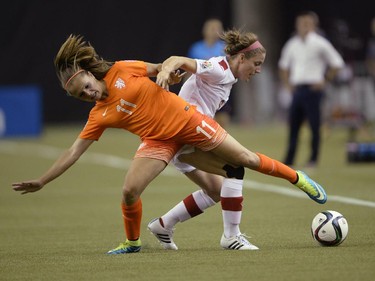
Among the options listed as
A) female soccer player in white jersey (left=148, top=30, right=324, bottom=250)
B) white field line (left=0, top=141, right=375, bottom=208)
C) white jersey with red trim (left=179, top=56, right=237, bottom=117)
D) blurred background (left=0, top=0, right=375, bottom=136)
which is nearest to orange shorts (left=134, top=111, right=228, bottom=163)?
female soccer player in white jersey (left=148, top=30, right=324, bottom=250)

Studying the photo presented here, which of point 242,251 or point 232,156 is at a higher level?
point 232,156

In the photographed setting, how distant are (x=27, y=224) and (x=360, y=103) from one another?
1168 cm

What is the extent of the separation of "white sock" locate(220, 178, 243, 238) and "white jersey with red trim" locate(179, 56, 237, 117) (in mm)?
701

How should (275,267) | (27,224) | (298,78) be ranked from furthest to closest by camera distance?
1. (298,78)
2. (27,224)
3. (275,267)

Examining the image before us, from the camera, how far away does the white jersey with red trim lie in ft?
25.0

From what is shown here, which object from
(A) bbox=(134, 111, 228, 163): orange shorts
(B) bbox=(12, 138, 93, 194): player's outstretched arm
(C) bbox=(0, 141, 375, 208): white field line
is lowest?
(C) bbox=(0, 141, 375, 208): white field line

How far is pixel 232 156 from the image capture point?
7.44m

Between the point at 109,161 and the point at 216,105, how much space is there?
9417mm

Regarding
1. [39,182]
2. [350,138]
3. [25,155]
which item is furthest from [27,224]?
[350,138]

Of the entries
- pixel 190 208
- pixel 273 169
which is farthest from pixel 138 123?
pixel 273 169

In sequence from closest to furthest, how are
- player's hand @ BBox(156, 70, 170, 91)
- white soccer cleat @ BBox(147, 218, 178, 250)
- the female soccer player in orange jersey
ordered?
1. player's hand @ BBox(156, 70, 170, 91)
2. the female soccer player in orange jersey
3. white soccer cleat @ BBox(147, 218, 178, 250)

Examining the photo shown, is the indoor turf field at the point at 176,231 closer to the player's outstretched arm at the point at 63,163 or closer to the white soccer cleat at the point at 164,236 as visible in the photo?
the white soccer cleat at the point at 164,236

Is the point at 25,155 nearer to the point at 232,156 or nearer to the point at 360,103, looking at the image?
the point at 360,103

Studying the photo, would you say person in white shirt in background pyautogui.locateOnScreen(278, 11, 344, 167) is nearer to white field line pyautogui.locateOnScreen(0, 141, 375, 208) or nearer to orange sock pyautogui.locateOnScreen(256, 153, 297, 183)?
white field line pyautogui.locateOnScreen(0, 141, 375, 208)
